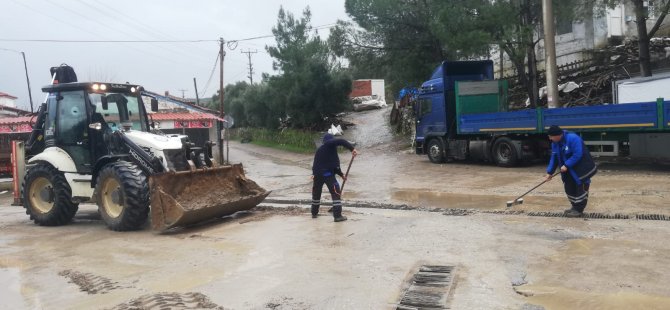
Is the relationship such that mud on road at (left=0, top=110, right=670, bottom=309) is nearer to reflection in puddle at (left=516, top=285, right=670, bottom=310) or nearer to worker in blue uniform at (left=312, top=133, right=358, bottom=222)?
reflection in puddle at (left=516, top=285, right=670, bottom=310)

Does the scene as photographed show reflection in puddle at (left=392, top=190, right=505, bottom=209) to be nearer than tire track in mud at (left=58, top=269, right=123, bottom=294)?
No

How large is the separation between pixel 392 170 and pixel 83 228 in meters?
12.1

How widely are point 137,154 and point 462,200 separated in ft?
21.9

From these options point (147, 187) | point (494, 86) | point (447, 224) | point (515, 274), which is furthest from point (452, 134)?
point (515, 274)

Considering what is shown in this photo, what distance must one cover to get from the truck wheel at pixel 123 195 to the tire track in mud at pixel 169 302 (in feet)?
12.5

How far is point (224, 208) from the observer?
32.5ft

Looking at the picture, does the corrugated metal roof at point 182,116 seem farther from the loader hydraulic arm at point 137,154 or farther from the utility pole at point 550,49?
the loader hydraulic arm at point 137,154

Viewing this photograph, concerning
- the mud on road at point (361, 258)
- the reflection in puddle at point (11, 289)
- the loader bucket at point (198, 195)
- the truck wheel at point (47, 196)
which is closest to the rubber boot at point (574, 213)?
the mud on road at point (361, 258)

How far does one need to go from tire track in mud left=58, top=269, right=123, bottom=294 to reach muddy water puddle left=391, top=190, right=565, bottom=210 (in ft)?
21.8

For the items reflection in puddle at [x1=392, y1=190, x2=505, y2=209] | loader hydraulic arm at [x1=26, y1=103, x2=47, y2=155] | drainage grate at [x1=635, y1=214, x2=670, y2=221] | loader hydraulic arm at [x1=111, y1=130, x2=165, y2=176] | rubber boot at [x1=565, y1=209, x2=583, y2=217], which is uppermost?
loader hydraulic arm at [x1=26, y1=103, x2=47, y2=155]

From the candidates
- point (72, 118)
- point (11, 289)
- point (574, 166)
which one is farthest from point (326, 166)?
point (11, 289)

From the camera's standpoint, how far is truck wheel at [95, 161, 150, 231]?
9329mm

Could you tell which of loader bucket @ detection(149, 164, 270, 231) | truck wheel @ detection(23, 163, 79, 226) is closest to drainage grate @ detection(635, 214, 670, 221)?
loader bucket @ detection(149, 164, 270, 231)

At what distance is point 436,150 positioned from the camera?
2169 cm
